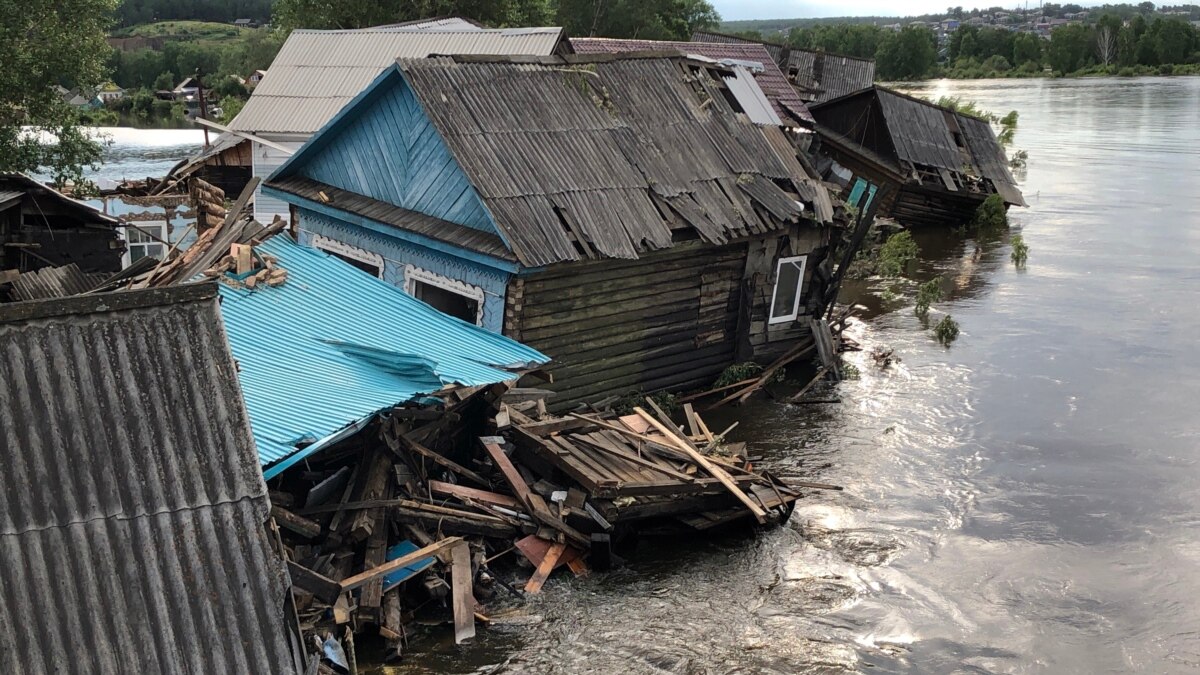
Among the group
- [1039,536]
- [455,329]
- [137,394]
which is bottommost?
[1039,536]

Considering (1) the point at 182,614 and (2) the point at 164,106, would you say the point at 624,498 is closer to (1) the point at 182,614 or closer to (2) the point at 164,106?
(1) the point at 182,614

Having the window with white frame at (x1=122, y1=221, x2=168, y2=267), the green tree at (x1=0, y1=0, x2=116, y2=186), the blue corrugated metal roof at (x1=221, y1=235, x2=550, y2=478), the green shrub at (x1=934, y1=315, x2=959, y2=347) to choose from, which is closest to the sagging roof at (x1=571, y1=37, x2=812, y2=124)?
the green shrub at (x1=934, y1=315, x2=959, y2=347)

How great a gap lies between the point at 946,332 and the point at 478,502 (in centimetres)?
1224

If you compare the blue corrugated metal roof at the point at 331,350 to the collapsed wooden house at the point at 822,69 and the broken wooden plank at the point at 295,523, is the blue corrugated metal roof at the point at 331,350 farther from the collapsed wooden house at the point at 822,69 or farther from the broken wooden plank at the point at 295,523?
the collapsed wooden house at the point at 822,69

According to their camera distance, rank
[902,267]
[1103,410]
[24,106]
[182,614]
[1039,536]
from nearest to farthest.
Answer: [182,614] < [1039,536] < [1103,410] < [24,106] < [902,267]

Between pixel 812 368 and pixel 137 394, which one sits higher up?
pixel 137 394

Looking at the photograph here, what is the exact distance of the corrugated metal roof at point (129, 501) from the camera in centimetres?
476

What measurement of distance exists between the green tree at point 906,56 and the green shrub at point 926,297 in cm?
7164

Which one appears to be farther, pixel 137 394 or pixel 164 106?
pixel 164 106

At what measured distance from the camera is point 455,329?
455 inches

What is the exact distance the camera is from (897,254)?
25297 mm

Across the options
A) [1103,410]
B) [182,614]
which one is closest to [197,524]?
[182,614]

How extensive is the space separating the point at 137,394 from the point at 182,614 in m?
1.06

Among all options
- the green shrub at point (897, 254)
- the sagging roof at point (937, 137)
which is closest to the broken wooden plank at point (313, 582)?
the green shrub at point (897, 254)
